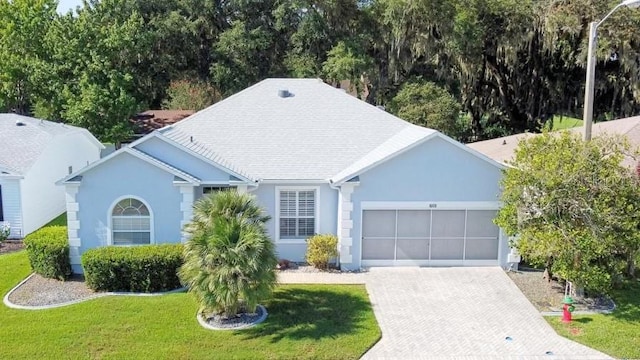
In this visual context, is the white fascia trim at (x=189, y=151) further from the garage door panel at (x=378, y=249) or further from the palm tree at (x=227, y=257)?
the garage door panel at (x=378, y=249)

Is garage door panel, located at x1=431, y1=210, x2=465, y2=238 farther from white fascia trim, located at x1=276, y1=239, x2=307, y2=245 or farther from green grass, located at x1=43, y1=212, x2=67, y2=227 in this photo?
green grass, located at x1=43, y1=212, x2=67, y2=227

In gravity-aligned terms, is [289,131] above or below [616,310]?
above

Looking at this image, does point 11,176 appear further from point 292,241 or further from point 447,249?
point 447,249

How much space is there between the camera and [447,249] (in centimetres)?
1850

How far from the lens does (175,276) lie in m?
16.2

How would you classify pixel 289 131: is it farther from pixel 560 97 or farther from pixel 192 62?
pixel 560 97

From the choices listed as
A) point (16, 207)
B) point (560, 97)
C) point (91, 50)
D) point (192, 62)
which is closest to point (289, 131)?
point (16, 207)

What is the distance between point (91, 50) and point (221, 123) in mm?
14795

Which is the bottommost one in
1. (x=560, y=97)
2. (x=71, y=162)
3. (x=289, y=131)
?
(x=71, y=162)

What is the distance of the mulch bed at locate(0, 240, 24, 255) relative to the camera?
2044 centimetres

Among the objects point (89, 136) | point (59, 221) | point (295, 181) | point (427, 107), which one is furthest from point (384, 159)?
point (89, 136)

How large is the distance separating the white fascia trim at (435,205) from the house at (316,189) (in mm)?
31

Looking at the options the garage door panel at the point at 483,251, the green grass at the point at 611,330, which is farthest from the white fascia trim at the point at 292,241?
the green grass at the point at 611,330

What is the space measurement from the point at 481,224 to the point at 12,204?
17.0 m
